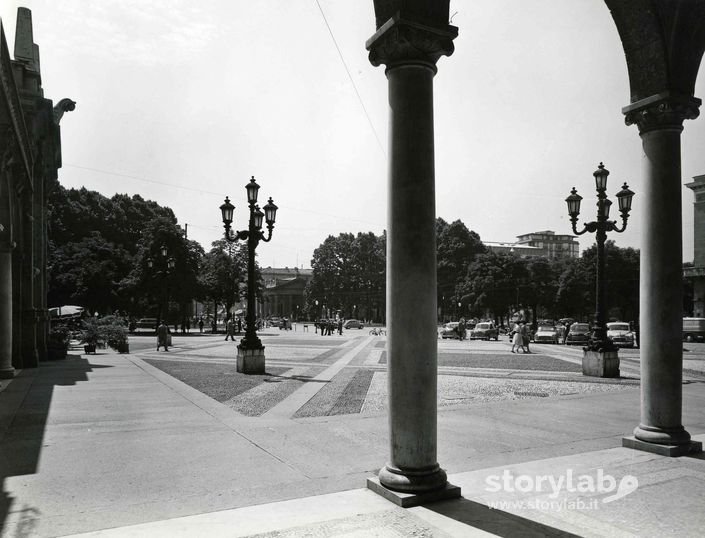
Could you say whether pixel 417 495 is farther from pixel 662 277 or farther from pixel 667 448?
pixel 662 277

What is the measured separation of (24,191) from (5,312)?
210 inches

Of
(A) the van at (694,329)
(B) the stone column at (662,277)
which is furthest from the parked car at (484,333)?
(B) the stone column at (662,277)

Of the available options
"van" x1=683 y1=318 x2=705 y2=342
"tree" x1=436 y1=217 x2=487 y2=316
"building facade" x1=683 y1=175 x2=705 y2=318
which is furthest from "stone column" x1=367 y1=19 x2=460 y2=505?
"tree" x1=436 y1=217 x2=487 y2=316

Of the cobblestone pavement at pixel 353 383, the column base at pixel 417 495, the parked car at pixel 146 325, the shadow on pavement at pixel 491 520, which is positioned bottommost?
the parked car at pixel 146 325

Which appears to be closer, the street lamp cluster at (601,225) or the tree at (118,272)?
the street lamp cluster at (601,225)

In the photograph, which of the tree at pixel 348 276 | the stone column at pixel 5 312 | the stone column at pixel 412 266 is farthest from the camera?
the tree at pixel 348 276

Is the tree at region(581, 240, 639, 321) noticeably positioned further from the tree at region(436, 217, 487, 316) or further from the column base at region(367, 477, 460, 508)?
the column base at region(367, 477, 460, 508)

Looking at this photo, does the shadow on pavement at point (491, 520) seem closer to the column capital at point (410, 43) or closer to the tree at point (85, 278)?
the column capital at point (410, 43)

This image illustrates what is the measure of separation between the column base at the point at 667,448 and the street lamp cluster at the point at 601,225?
919cm

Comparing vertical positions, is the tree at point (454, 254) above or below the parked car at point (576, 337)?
above

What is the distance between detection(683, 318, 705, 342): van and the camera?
40.7 metres

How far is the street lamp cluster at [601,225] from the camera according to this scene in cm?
1546

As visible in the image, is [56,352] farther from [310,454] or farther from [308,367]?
[310,454]

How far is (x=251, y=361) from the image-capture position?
643 inches
